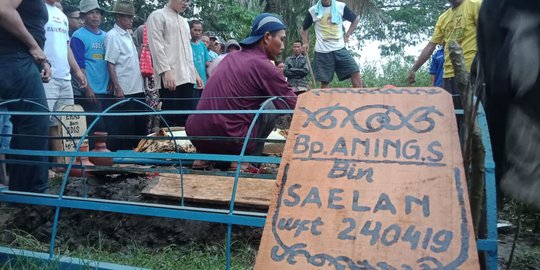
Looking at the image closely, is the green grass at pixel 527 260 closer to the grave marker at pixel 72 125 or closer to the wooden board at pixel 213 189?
the wooden board at pixel 213 189

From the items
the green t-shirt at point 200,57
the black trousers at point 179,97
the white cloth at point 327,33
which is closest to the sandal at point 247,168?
the black trousers at point 179,97

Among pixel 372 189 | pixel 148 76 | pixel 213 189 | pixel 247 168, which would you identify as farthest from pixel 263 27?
pixel 372 189

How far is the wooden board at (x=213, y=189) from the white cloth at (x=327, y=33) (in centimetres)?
339

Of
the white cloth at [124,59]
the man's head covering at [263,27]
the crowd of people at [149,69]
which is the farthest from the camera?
the white cloth at [124,59]

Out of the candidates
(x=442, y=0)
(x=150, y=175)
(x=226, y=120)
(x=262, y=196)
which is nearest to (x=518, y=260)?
(x=262, y=196)

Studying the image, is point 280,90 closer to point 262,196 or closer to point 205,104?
point 205,104

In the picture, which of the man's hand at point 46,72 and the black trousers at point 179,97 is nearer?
the man's hand at point 46,72

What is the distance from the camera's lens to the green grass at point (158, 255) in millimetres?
3133

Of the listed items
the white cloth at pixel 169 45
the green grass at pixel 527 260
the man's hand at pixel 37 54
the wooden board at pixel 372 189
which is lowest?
the green grass at pixel 527 260

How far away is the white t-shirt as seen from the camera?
5043 millimetres

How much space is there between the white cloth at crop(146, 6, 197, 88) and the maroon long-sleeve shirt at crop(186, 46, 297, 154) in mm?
1266

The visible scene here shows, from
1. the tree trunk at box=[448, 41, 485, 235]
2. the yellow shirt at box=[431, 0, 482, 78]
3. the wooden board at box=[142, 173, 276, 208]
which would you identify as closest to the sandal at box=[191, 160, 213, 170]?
the wooden board at box=[142, 173, 276, 208]

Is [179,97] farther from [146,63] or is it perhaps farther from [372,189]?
[372,189]

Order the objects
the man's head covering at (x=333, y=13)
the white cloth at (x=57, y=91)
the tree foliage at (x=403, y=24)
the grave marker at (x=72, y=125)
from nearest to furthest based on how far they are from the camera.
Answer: the grave marker at (x=72, y=125), the white cloth at (x=57, y=91), the man's head covering at (x=333, y=13), the tree foliage at (x=403, y=24)
